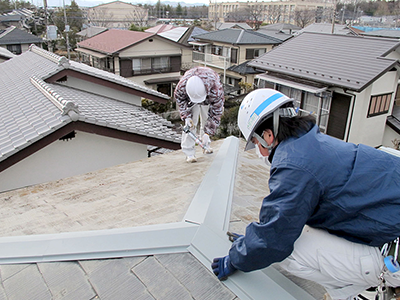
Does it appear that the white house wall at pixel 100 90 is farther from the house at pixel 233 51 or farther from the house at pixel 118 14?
the house at pixel 118 14

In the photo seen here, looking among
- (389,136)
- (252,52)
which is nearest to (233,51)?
(252,52)

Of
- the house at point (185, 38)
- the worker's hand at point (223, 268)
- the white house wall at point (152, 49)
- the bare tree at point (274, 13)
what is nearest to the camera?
the worker's hand at point (223, 268)

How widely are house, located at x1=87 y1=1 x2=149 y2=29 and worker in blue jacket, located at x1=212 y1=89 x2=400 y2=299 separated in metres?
58.1

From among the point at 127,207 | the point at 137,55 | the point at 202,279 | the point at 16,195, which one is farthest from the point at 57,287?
the point at 137,55

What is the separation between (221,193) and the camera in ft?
11.3

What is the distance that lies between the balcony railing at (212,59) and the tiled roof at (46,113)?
1723cm

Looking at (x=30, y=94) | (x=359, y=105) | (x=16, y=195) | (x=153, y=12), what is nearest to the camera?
(x=16, y=195)

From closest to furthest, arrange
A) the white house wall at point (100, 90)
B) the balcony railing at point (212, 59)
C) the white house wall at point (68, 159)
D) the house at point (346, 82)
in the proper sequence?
the white house wall at point (68, 159) < the white house wall at point (100, 90) < the house at point (346, 82) < the balcony railing at point (212, 59)

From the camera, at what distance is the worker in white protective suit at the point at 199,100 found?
4.55 m

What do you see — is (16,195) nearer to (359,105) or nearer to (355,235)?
(355,235)

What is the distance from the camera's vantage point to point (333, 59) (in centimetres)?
1378

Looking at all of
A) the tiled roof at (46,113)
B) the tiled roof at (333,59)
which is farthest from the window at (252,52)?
the tiled roof at (46,113)

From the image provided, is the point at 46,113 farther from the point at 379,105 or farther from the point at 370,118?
the point at 379,105

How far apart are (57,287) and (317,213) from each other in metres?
1.72
